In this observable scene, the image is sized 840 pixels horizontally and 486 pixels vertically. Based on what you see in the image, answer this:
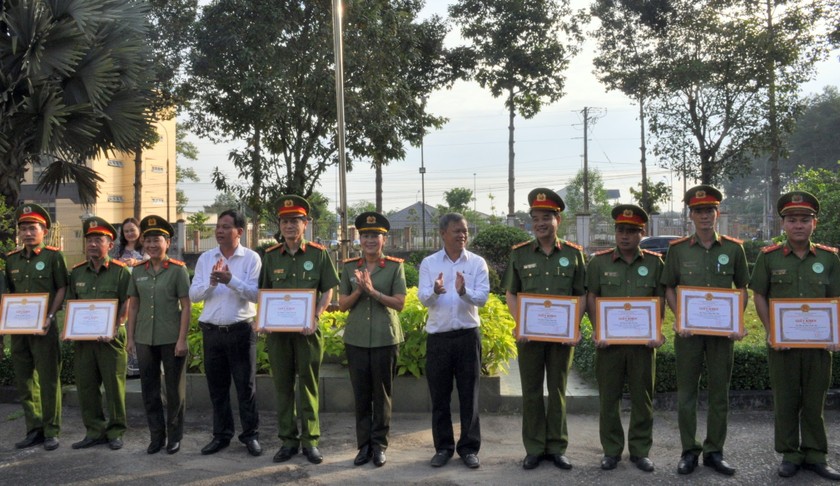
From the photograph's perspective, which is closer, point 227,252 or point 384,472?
point 384,472

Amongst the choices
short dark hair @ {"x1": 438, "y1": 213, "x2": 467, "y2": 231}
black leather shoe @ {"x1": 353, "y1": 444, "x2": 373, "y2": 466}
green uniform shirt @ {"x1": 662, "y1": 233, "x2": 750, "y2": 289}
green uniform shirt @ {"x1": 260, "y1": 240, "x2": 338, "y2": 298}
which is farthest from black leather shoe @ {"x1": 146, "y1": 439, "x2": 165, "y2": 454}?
green uniform shirt @ {"x1": 662, "y1": 233, "x2": 750, "y2": 289}

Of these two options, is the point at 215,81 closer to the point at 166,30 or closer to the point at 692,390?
the point at 166,30

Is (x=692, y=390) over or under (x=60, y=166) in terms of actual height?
under

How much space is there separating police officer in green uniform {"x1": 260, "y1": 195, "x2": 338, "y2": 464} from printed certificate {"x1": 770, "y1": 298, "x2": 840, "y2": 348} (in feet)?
10.6

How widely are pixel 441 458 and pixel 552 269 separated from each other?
63.7 inches

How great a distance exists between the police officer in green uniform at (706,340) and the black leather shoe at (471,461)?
143cm

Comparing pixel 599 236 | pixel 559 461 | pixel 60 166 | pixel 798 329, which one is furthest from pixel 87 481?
pixel 599 236

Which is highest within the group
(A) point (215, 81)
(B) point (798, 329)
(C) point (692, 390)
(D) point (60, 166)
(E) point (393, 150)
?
(A) point (215, 81)

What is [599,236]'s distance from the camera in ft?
106

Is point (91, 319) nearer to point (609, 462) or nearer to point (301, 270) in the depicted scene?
point (301, 270)

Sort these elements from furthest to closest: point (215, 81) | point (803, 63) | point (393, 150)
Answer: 1. point (803, 63)
2. point (393, 150)
3. point (215, 81)

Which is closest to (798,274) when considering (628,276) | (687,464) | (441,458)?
(628,276)

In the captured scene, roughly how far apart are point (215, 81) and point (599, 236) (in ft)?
66.1

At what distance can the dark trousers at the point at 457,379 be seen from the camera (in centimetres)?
547
